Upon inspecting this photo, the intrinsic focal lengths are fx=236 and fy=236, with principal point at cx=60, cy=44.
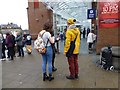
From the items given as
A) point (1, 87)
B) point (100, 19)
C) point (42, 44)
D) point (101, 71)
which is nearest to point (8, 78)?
point (1, 87)

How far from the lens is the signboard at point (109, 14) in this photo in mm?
12352

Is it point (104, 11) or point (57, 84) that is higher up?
point (104, 11)

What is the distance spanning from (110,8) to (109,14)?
1.10 ft

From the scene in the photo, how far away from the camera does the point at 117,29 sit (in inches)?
507

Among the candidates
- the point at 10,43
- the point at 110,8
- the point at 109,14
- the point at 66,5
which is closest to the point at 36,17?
the point at 66,5

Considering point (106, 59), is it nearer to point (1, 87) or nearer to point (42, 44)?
point (42, 44)

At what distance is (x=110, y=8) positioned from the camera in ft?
40.9

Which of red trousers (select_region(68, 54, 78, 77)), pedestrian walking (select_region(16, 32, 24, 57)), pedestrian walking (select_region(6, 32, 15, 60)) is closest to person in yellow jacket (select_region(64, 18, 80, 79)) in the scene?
red trousers (select_region(68, 54, 78, 77))

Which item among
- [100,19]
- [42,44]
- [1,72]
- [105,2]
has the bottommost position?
[1,72]

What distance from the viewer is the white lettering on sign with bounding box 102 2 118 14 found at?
40.2 ft

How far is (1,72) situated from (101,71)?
12.1ft

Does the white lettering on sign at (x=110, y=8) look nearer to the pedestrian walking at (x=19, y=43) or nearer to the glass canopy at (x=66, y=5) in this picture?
the pedestrian walking at (x=19, y=43)

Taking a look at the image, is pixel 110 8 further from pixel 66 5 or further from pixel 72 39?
pixel 66 5

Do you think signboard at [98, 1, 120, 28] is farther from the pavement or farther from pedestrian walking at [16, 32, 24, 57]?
pedestrian walking at [16, 32, 24, 57]
